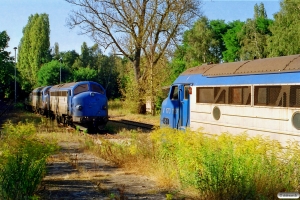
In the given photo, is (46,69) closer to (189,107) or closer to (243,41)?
(243,41)

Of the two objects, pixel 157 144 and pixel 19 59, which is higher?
pixel 19 59

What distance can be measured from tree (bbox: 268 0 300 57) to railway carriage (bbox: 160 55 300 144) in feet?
95.9

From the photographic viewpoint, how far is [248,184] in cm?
670

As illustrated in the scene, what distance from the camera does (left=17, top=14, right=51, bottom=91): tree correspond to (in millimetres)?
70562

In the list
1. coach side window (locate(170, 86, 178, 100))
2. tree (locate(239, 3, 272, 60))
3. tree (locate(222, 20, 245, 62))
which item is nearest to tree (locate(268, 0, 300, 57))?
tree (locate(239, 3, 272, 60))

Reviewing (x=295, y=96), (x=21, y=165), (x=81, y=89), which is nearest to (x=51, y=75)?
(x=81, y=89)

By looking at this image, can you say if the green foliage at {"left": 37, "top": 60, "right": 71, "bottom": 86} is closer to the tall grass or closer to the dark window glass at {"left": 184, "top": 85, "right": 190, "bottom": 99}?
the dark window glass at {"left": 184, "top": 85, "right": 190, "bottom": 99}

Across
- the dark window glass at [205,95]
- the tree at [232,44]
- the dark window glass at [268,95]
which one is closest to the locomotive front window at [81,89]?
the dark window glass at [205,95]

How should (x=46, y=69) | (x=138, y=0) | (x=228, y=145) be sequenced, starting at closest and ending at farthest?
1. (x=228, y=145)
2. (x=138, y=0)
3. (x=46, y=69)

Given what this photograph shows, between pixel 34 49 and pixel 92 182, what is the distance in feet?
217

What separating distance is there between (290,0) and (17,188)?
41.2 m

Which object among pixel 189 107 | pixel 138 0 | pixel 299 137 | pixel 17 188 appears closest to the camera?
pixel 17 188

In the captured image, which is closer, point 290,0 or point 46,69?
point 290,0

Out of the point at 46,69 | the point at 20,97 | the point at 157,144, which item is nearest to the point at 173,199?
the point at 157,144
